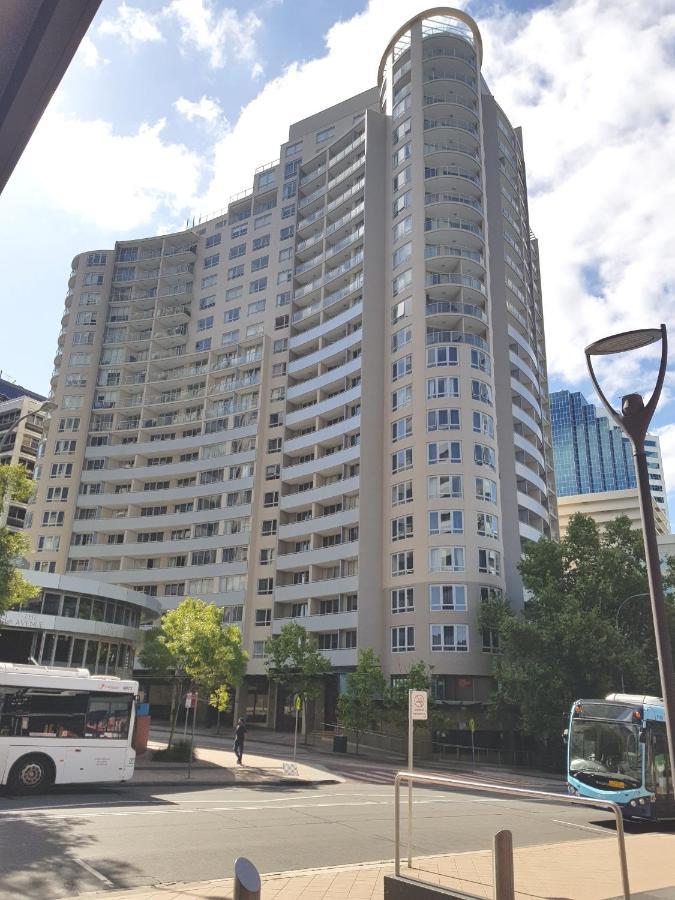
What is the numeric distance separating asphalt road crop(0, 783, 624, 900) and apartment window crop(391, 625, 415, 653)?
26.2 meters

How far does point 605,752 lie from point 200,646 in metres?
17.1

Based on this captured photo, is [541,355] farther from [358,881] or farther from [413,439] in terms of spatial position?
[358,881]

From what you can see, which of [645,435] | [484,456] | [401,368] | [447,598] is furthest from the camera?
[401,368]

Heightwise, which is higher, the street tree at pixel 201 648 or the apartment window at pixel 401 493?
the apartment window at pixel 401 493

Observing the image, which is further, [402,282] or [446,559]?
[402,282]

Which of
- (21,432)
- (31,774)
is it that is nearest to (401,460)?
(31,774)

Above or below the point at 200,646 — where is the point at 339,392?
above

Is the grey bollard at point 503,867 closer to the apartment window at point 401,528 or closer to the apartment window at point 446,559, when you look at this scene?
the apartment window at point 446,559

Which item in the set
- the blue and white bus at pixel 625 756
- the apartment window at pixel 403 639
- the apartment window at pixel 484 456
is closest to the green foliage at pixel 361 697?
the apartment window at pixel 403 639

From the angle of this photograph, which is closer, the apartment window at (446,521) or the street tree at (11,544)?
the street tree at (11,544)

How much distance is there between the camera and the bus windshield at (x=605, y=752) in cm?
1905

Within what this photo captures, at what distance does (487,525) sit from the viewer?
47.5 meters

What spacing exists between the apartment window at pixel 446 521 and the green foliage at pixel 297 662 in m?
11.6

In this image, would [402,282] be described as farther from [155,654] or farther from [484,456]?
[155,654]
